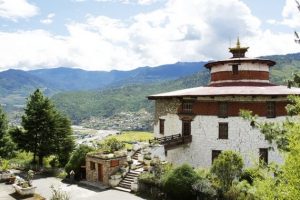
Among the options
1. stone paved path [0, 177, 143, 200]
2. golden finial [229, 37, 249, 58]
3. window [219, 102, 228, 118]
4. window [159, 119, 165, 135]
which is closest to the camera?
stone paved path [0, 177, 143, 200]

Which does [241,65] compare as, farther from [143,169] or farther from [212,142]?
[143,169]

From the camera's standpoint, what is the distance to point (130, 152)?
40.3 meters

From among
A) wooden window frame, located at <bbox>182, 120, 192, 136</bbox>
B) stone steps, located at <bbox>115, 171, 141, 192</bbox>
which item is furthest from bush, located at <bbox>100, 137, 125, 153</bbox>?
wooden window frame, located at <bbox>182, 120, 192, 136</bbox>

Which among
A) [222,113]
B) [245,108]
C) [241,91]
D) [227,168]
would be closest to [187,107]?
[222,113]

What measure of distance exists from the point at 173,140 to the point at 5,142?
2063 cm

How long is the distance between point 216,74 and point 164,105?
6886mm

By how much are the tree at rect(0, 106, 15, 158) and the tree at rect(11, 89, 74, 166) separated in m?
0.82

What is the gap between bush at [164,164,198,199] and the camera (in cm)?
2877

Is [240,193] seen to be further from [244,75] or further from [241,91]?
[244,75]

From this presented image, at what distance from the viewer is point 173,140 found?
3900cm

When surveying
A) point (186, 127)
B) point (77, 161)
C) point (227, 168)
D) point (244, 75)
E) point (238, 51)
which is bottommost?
point (77, 161)

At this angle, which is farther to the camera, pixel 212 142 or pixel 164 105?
pixel 164 105

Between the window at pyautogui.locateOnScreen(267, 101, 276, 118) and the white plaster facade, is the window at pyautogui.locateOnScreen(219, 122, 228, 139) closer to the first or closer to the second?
the white plaster facade

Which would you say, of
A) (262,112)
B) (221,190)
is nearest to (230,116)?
(262,112)
